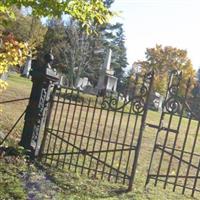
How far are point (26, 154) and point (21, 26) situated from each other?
47.2 metres

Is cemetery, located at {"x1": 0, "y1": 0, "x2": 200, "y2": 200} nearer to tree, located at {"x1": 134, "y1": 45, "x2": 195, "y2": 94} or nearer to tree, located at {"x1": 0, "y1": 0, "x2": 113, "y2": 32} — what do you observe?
tree, located at {"x1": 0, "y1": 0, "x2": 113, "y2": 32}

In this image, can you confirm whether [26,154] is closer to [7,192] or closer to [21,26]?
[7,192]

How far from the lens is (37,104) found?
900 centimetres

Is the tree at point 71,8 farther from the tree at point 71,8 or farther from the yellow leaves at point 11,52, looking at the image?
the yellow leaves at point 11,52

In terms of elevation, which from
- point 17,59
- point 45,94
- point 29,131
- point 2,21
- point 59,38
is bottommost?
point 29,131

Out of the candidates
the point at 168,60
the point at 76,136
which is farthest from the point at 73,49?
the point at 76,136

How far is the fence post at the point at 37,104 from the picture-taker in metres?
8.96

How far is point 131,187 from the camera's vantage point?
810 centimetres

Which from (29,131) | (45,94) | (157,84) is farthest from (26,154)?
(157,84)

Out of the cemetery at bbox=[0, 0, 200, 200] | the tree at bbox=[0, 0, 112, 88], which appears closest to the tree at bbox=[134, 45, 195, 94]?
the cemetery at bbox=[0, 0, 200, 200]

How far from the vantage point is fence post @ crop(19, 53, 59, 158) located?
8.96 metres

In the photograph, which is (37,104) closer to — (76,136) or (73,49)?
(76,136)

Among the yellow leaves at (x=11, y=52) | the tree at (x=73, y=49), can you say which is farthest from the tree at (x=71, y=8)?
the tree at (x=73, y=49)

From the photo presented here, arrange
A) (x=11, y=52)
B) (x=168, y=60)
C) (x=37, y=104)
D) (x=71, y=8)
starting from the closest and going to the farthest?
(x=71, y=8)
(x=11, y=52)
(x=37, y=104)
(x=168, y=60)
